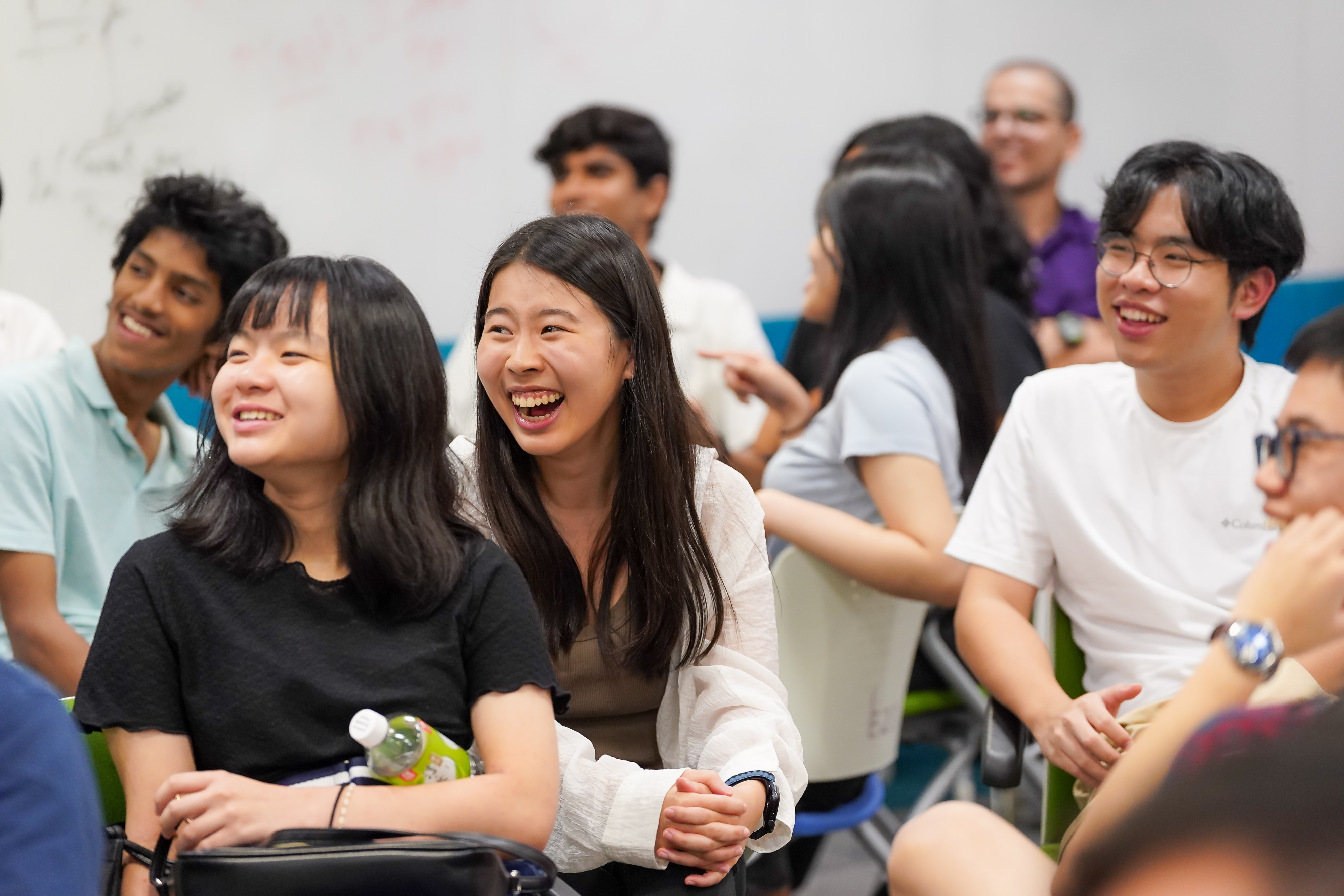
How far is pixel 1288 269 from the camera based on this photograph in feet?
6.24

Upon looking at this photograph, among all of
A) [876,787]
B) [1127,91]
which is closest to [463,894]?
[876,787]

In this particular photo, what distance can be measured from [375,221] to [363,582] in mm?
2367

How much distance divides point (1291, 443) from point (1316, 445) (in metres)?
0.03

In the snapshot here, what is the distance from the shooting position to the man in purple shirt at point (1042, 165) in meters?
3.81

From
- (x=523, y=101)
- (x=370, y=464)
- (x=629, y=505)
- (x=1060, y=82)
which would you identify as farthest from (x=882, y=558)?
(x=1060, y=82)

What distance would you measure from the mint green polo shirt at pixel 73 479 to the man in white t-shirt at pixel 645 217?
1.21 m

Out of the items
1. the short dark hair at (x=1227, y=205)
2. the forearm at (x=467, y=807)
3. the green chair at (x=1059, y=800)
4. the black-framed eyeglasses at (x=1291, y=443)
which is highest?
the short dark hair at (x=1227, y=205)

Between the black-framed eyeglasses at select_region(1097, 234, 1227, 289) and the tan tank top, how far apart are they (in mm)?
882

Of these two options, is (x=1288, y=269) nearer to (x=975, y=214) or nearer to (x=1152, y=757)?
(x=1152, y=757)

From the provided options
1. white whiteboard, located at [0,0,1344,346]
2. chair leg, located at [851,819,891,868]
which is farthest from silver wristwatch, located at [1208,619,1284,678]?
white whiteboard, located at [0,0,1344,346]

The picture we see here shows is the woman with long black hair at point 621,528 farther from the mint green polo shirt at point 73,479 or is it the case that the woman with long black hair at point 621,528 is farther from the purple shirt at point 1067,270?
the purple shirt at point 1067,270

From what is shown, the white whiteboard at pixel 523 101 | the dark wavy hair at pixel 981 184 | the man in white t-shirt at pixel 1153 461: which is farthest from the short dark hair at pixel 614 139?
the man in white t-shirt at pixel 1153 461

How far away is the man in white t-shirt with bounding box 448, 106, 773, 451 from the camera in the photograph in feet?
11.4

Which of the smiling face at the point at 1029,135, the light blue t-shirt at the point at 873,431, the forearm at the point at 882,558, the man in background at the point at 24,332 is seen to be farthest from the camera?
→ the smiling face at the point at 1029,135
